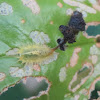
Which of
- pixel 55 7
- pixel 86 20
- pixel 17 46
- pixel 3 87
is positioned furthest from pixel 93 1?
pixel 3 87

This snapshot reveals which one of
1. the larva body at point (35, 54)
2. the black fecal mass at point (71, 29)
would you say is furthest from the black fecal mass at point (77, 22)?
the larva body at point (35, 54)

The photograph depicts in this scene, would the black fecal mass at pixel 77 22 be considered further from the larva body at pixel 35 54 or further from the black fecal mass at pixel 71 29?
the larva body at pixel 35 54

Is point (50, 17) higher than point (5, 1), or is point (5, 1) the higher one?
point (5, 1)

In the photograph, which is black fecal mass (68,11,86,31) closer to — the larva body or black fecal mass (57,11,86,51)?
black fecal mass (57,11,86,51)

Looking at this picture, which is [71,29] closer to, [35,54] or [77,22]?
[77,22]

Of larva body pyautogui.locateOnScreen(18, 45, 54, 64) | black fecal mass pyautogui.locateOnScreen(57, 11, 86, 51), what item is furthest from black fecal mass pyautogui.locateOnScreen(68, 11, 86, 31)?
larva body pyautogui.locateOnScreen(18, 45, 54, 64)

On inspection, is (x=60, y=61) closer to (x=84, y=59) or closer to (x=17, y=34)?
(x=84, y=59)
